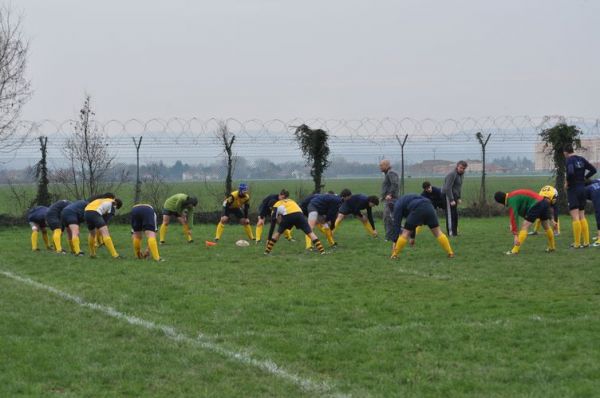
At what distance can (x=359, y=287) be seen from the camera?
10.9 m

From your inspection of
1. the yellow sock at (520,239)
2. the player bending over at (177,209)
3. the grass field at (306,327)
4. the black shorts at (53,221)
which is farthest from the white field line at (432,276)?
the black shorts at (53,221)

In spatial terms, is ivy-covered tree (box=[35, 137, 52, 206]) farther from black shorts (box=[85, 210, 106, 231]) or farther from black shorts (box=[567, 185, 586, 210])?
black shorts (box=[567, 185, 586, 210])

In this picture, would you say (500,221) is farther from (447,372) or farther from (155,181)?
(447,372)

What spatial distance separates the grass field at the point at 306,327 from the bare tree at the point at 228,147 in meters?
12.2

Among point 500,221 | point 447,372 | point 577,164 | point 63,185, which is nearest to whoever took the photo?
point 447,372

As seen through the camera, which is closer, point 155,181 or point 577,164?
point 577,164

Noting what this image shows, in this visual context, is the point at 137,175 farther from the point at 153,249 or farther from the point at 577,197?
the point at 577,197

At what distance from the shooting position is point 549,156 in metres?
27.7

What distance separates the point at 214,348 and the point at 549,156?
22982mm

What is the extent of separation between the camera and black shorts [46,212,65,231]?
54.3ft

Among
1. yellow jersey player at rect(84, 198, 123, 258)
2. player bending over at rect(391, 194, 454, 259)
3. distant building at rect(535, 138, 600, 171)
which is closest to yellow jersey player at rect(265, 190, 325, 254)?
player bending over at rect(391, 194, 454, 259)

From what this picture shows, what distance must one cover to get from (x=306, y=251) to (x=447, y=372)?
9.98m

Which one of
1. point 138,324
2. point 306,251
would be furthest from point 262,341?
point 306,251

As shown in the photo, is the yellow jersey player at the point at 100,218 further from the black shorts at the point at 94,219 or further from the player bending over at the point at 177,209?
the player bending over at the point at 177,209
